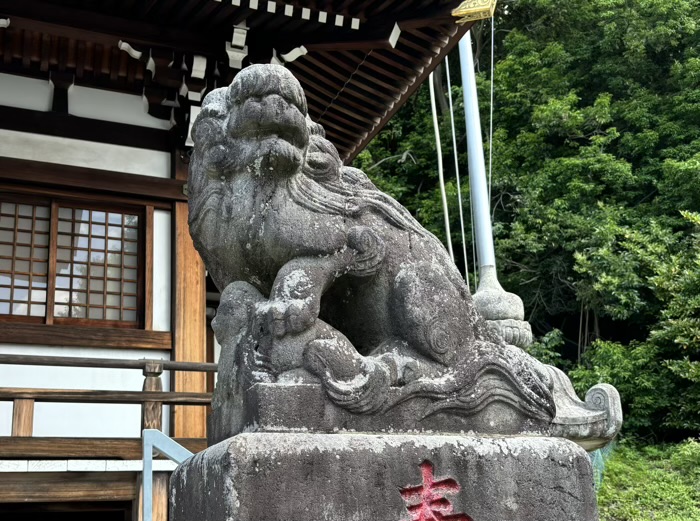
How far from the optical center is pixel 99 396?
5.48m

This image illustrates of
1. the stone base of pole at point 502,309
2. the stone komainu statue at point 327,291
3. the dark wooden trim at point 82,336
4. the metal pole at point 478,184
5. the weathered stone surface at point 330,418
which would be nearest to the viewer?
the weathered stone surface at point 330,418

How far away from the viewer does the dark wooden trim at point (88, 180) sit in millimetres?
6336

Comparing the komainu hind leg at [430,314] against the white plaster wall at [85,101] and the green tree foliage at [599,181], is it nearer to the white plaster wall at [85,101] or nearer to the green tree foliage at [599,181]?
the white plaster wall at [85,101]

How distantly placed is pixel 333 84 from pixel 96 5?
7.63ft

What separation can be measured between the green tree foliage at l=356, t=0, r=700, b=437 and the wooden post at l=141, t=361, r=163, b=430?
7.65m

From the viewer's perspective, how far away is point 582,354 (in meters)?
13.3

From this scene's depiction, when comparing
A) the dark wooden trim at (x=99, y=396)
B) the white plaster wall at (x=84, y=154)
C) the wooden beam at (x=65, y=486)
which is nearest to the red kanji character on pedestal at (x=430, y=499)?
the dark wooden trim at (x=99, y=396)

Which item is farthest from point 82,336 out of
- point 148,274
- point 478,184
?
point 478,184

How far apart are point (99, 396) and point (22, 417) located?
0.50m

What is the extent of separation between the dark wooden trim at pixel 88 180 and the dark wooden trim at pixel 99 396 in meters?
1.77

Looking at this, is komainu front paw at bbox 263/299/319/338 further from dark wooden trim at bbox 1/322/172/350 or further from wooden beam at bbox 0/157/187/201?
wooden beam at bbox 0/157/187/201

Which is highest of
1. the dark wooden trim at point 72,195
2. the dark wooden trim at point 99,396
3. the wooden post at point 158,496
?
the dark wooden trim at point 72,195

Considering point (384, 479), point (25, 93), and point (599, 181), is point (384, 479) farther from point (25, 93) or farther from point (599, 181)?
point (599, 181)

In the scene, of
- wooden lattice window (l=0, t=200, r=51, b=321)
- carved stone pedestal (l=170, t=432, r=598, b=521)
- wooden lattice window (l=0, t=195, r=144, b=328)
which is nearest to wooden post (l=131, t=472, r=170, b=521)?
wooden lattice window (l=0, t=195, r=144, b=328)
